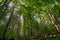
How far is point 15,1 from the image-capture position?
11.5 m

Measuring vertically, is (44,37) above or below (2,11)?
below

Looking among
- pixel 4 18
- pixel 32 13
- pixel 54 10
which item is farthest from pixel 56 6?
pixel 4 18

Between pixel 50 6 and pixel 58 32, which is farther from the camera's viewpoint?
pixel 58 32

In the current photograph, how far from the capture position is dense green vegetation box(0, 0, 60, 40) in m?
11.2

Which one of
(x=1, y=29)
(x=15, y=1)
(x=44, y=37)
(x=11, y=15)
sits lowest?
(x=44, y=37)

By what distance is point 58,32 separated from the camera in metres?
13.4

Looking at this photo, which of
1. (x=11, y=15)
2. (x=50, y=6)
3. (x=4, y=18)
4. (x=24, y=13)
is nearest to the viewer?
(x=50, y=6)

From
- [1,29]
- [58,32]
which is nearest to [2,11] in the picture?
[1,29]

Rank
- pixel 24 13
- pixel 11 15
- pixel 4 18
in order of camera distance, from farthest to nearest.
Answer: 1. pixel 4 18
2. pixel 11 15
3. pixel 24 13

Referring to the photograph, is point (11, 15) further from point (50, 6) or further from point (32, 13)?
point (50, 6)

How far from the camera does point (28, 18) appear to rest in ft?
38.9

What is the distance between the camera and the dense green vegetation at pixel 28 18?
11.2 m

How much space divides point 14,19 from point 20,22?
214 cm

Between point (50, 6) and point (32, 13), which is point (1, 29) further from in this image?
point (50, 6)
